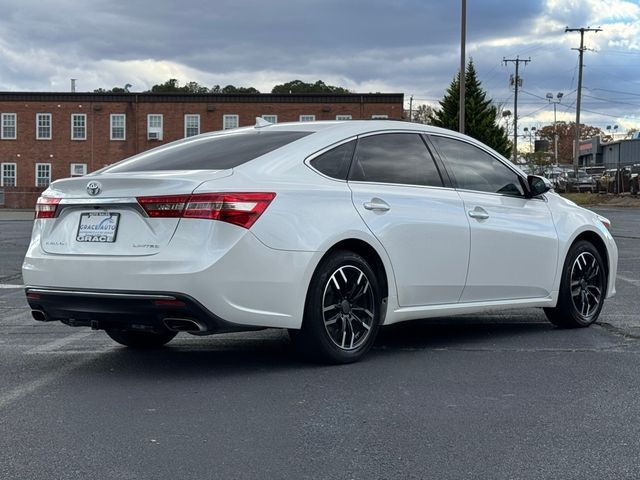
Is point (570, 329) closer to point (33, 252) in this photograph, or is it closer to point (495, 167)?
point (495, 167)

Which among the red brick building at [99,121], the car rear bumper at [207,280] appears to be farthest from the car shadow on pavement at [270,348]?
the red brick building at [99,121]

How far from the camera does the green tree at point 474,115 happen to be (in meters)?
50.4

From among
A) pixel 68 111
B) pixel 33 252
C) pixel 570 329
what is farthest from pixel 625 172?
pixel 33 252

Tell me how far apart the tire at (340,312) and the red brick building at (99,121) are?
48495mm

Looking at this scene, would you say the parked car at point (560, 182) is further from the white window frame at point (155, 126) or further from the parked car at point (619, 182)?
the white window frame at point (155, 126)

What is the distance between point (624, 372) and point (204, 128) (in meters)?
50.1

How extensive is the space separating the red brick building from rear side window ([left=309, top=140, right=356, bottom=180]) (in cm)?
4811

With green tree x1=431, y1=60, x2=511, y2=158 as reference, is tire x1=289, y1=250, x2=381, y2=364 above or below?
below

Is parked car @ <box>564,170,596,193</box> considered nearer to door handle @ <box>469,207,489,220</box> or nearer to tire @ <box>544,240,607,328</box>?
tire @ <box>544,240,607,328</box>

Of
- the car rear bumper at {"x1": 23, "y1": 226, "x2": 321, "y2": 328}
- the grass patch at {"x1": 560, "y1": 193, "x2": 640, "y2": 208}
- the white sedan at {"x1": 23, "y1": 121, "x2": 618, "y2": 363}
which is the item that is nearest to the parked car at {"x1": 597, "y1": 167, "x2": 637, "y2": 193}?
the grass patch at {"x1": 560, "y1": 193, "x2": 640, "y2": 208}

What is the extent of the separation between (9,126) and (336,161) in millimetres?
53235

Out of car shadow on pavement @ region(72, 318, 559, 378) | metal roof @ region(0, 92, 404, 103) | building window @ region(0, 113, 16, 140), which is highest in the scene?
metal roof @ region(0, 92, 404, 103)

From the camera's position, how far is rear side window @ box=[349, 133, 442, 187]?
6020 mm

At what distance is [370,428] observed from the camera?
427 centimetres
